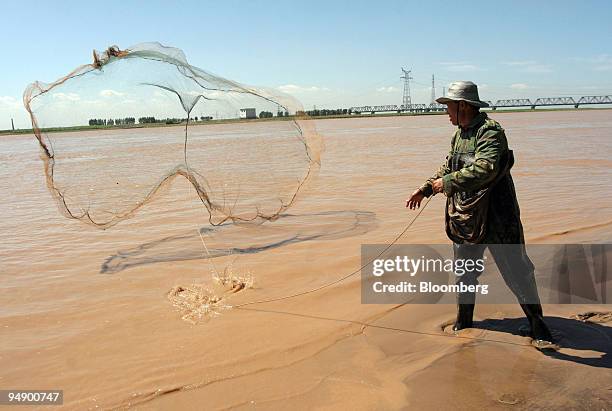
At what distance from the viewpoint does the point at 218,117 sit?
Result: 6.36m

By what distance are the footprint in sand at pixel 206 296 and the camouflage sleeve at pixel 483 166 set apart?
7.91ft

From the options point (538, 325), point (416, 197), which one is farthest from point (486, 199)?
point (538, 325)

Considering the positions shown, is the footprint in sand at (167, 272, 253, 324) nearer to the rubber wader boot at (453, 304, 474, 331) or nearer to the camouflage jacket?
the rubber wader boot at (453, 304, 474, 331)

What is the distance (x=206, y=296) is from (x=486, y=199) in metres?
2.76

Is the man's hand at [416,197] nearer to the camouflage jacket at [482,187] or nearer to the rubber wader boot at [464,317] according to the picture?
the camouflage jacket at [482,187]

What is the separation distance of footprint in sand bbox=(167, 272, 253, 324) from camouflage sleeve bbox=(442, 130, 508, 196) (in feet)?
7.91

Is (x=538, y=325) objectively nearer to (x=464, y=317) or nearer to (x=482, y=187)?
(x=464, y=317)

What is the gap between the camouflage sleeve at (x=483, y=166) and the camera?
334 centimetres

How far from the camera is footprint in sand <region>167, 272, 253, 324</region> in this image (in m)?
4.57

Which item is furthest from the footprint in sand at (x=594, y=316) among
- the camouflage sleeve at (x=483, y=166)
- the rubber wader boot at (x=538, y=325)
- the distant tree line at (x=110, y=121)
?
the distant tree line at (x=110, y=121)

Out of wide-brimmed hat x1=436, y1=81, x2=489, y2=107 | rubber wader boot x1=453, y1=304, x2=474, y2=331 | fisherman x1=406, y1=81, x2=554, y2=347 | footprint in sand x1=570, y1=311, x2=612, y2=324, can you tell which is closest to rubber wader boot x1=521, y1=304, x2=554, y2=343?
fisherman x1=406, y1=81, x2=554, y2=347

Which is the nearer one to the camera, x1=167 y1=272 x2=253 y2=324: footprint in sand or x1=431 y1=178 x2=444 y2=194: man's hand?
x1=431 y1=178 x2=444 y2=194: man's hand

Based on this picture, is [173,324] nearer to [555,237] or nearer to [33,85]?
[33,85]

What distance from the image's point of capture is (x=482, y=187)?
3.47m
